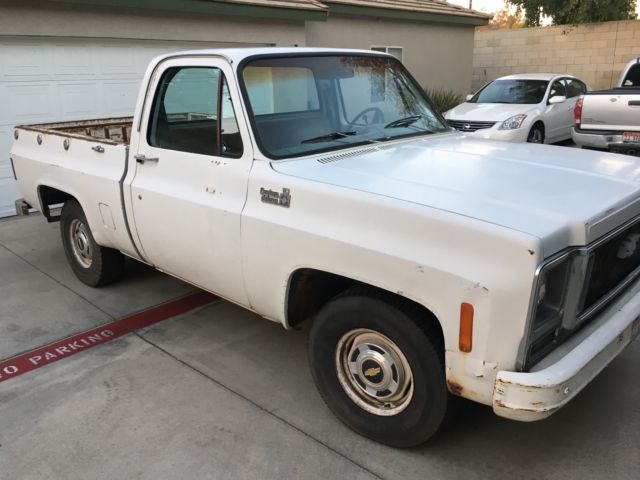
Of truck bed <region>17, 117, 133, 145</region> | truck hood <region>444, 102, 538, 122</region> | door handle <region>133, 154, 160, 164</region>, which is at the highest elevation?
door handle <region>133, 154, 160, 164</region>

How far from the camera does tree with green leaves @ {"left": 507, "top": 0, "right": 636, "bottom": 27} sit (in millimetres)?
18234

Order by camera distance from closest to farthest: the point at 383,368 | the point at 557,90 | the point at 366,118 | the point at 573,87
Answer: the point at 383,368, the point at 366,118, the point at 557,90, the point at 573,87

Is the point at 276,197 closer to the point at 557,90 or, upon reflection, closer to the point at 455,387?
the point at 455,387

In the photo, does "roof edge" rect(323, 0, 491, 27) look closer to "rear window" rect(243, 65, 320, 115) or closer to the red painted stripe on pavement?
the red painted stripe on pavement

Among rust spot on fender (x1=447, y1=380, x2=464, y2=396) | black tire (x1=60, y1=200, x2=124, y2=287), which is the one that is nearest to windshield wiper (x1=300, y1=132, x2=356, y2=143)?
rust spot on fender (x1=447, y1=380, x2=464, y2=396)

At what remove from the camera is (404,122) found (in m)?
4.08

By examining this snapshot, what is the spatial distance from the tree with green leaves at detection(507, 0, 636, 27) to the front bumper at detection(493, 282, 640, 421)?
18.5 meters

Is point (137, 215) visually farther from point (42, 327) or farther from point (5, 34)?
point (5, 34)

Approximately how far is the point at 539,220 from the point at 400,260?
61 cm

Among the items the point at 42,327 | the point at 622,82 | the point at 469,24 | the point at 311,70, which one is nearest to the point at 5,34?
the point at 42,327

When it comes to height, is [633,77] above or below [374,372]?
above

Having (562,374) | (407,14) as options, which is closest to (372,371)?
(562,374)

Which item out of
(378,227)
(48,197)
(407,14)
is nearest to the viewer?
(378,227)

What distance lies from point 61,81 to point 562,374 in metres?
7.99
